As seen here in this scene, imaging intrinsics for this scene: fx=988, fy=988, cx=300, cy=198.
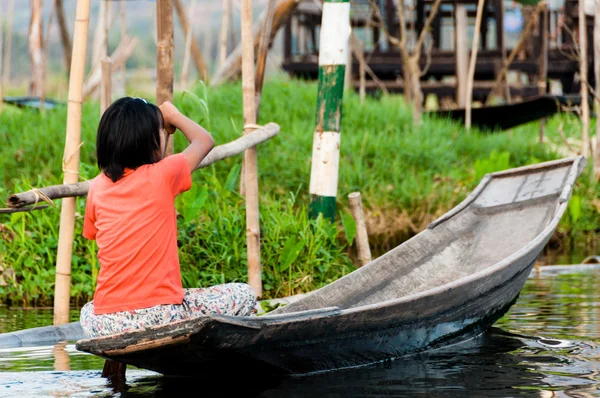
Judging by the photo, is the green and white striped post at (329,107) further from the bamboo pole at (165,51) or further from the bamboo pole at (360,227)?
the bamboo pole at (165,51)

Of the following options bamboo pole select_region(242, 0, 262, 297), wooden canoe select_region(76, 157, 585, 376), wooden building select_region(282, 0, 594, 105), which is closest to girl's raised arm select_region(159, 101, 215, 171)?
wooden canoe select_region(76, 157, 585, 376)

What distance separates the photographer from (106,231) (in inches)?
135

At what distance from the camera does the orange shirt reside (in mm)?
3350

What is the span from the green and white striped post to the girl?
2.32m

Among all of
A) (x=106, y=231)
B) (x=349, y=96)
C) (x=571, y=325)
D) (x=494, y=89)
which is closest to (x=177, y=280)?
(x=106, y=231)

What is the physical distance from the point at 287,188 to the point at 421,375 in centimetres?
403

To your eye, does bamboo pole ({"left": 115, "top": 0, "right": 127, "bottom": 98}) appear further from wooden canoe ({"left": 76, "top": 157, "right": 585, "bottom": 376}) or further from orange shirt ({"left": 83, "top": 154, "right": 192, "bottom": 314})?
orange shirt ({"left": 83, "top": 154, "right": 192, "bottom": 314})

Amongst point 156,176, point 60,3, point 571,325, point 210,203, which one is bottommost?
point 571,325

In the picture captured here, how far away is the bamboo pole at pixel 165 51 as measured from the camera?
4.85 m

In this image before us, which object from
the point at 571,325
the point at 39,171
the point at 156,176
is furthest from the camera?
the point at 39,171

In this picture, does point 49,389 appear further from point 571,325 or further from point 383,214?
point 383,214

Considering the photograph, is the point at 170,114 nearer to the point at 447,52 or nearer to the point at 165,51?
the point at 165,51

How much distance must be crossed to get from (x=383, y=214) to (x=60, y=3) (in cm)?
401

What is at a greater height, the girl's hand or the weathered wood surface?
the girl's hand
